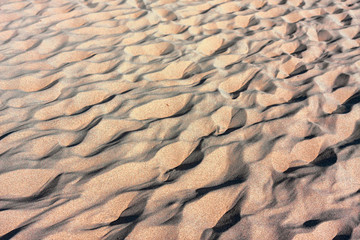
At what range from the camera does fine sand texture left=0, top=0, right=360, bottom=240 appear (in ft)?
5.27

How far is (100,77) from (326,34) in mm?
2614

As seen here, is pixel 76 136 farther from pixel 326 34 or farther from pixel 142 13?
pixel 326 34

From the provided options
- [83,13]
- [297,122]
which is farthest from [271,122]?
[83,13]

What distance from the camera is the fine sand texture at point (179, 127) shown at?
5.27 ft

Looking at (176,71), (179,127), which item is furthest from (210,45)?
(179,127)

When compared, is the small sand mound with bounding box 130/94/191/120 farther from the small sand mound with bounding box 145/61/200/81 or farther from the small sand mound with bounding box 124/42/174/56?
the small sand mound with bounding box 124/42/174/56

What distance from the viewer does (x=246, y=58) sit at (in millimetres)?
2893

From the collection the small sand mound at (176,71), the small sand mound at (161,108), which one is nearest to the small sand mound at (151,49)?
the small sand mound at (176,71)

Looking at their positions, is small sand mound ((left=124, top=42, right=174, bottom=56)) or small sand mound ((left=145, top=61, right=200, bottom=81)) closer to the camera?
small sand mound ((left=145, top=61, right=200, bottom=81))

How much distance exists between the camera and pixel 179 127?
2129 mm

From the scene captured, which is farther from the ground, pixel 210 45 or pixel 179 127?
pixel 210 45

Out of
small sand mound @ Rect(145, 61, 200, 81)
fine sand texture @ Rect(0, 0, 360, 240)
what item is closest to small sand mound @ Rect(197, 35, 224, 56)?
fine sand texture @ Rect(0, 0, 360, 240)

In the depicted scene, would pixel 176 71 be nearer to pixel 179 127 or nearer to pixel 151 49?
pixel 151 49

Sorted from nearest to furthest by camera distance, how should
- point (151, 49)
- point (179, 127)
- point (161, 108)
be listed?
1. point (179, 127)
2. point (161, 108)
3. point (151, 49)
